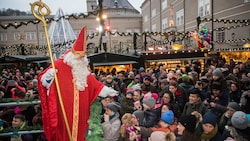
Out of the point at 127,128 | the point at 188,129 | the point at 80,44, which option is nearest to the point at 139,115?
the point at 127,128

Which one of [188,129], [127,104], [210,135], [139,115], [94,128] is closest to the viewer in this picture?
[188,129]

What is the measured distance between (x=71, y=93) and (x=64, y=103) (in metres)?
0.19

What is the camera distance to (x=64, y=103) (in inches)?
153

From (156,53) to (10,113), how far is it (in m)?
12.1

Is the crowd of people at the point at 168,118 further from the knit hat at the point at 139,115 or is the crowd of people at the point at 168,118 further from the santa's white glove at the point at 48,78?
the santa's white glove at the point at 48,78

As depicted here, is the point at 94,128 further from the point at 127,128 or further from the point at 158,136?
the point at 158,136

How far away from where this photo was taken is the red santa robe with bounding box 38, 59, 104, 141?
365 cm

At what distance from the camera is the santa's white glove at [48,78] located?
3.69 m

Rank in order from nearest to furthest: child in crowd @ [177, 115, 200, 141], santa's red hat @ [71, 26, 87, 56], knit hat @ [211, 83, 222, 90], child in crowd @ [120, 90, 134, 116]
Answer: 1. child in crowd @ [177, 115, 200, 141]
2. santa's red hat @ [71, 26, 87, 56]
3. child in crowd @ [120, 90, 134, 116]
4. knit hat @ [211, 83, 222, 90]

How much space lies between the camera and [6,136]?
381cm

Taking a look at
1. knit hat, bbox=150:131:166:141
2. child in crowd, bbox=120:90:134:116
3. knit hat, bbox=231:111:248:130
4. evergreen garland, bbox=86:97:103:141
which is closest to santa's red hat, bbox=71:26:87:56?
evergreen garland, bbox=86:97:103:141

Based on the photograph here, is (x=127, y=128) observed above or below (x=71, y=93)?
below

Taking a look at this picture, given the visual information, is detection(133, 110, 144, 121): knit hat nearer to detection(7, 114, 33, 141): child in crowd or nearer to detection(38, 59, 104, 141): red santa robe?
detection(38, 59, 104, 141): red santa robe

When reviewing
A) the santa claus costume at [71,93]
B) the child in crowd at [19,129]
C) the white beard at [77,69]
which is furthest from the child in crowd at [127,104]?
the child in crowd at [19,129]
